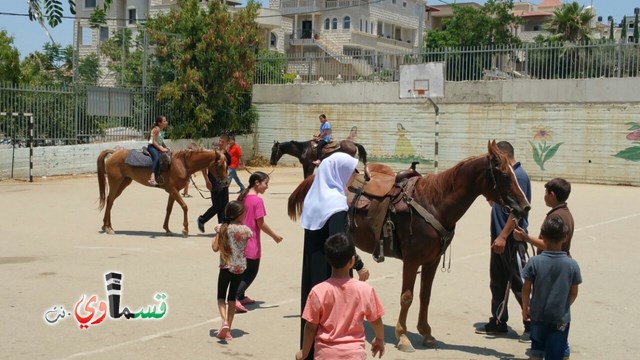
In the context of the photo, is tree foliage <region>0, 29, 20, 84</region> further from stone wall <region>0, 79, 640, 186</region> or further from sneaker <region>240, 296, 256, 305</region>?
sneaker <region>240, 296, 256, 305</region>

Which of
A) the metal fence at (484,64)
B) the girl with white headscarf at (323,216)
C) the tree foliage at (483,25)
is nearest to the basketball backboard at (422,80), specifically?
the metal fence at (484,64)

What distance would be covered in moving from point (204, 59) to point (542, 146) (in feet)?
42.7

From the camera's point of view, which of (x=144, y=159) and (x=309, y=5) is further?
(x=309, y=5)

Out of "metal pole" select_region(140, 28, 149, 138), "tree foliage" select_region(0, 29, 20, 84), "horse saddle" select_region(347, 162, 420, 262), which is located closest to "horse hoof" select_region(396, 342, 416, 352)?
"horse saddle" select_region(347, 162, 420, 262)

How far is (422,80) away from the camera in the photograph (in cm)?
2875

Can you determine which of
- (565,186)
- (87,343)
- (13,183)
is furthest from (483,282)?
(13,183)

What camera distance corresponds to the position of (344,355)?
15.3ft

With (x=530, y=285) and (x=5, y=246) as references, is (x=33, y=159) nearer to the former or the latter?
(x=5, y=246)

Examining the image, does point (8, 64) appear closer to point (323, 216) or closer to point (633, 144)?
point (633, 144)

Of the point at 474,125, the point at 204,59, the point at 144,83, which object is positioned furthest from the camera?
the point at 204,59

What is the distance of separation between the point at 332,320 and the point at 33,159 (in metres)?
22.6

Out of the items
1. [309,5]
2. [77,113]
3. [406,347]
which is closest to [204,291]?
[406,347]

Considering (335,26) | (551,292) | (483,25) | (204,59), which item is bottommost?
(551,292)

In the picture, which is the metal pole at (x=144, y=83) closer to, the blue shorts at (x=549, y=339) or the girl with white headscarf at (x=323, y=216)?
the girl with white headscarf at (x=323, y=216)
